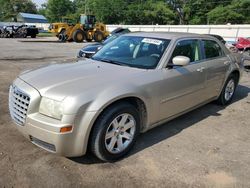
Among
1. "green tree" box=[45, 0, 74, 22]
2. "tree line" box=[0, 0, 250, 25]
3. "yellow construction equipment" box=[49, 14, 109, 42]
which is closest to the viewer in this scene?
"yellow construction equipment" box=[49, 14, 109, 42]

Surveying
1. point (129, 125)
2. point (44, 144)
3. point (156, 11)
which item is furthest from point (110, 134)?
point (156, 11)

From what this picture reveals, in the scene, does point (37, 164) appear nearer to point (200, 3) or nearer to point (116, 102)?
point (116, 102)

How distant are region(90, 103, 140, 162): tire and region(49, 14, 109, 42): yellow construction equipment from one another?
24484 millimetres

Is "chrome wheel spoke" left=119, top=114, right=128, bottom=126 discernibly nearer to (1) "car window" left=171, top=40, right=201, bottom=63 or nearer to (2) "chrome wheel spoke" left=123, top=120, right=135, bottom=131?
(2) "chrome wheel spoke" left=123, top=120, right=135, bottom=131

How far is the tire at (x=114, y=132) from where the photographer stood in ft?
10.6

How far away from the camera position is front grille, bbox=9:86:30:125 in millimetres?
3189

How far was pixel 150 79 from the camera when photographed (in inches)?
147

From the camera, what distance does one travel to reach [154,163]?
3.51 meters

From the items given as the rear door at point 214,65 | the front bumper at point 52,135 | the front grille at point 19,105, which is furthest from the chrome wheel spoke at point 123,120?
the rear door at point 214,65

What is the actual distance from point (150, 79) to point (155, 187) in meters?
1.41

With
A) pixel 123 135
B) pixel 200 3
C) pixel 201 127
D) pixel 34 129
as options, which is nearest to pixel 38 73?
pixel 34 129

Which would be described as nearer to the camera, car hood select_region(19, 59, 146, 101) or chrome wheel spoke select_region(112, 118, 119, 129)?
car hood select_region(19, 59, 146, 101)

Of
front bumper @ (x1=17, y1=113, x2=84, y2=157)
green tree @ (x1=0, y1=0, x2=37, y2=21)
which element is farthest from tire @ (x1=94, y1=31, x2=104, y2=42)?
green tree @ (x1=0, y1=0, x2=37, y2=21)

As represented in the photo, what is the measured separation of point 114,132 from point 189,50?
2.10m
